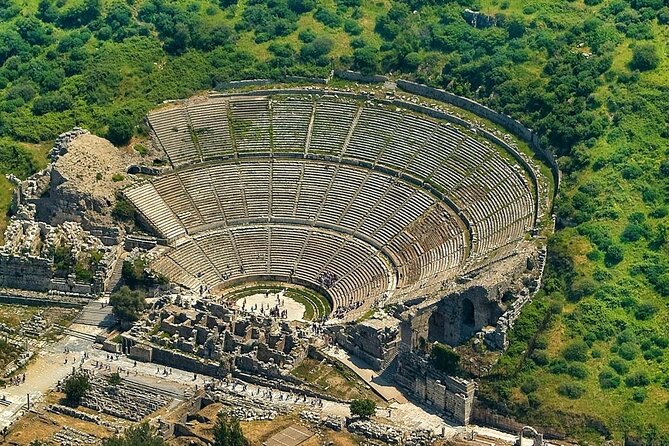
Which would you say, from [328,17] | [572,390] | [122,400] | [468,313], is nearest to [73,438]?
[122,400]

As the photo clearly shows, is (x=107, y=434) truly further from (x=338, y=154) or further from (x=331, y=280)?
(x=338, y=154)

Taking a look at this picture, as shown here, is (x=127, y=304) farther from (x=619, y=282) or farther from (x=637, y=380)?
(x=637, y=380)

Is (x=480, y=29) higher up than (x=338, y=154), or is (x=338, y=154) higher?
(x=480, y=29)

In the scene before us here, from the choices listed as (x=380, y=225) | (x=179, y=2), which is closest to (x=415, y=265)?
(x=380, y=225)

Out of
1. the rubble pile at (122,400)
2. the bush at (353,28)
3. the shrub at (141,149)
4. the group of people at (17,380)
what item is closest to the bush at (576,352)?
the rubble pile at (122,400)

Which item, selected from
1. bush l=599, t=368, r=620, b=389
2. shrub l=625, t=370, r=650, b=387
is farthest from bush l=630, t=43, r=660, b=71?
shrub l=625, t=370, r=650, b=387

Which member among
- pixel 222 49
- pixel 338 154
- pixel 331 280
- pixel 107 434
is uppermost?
pixel 222 49

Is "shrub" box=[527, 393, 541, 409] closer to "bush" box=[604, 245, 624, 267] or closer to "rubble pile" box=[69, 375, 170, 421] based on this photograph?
"bush" box=[604, 245, 624, 267]
